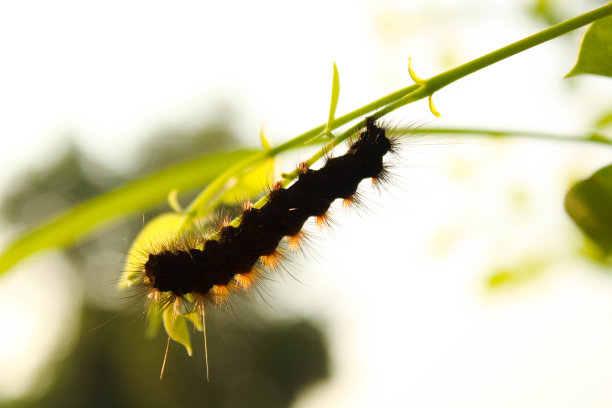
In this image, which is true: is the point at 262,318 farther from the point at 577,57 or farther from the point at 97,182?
the point at 577,57

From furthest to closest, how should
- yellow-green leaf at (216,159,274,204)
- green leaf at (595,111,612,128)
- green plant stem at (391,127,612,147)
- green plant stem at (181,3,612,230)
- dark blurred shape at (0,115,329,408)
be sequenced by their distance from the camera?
dark blurred shape at (0,115,329,408) < green leaf at (595,111,612,128) < yellow-green leaf at (216,159,274,204) < green plant stem at (391,127,612,147) < green plant stem at (181,3,612,230)

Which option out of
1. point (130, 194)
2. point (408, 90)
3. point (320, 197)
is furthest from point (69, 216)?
point (408, 90)

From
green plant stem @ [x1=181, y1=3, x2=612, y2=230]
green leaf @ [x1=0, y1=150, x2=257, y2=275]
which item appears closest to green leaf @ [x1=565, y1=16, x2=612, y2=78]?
green plant stem @ [x1=181, y1=3, x2=612, y2=230]

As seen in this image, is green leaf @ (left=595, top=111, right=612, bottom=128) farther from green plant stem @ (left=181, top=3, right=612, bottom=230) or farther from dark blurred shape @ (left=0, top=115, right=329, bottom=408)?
dark blurred shape @ (left=0, top=115, right=329, bottom=408)

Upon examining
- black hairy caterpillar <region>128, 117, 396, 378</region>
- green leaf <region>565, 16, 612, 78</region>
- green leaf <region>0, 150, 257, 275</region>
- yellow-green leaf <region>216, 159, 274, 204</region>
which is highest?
yellow-green leaf <region>216, 159, 274, 204</region>

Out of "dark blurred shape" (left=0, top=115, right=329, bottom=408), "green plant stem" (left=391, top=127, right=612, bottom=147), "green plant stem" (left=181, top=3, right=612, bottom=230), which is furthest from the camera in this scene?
"dark blurred shape" (left=0, top=115, right=329, bottom=408)

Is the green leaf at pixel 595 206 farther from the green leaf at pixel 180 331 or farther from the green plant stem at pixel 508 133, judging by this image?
the green leaf at pixel 180 331
